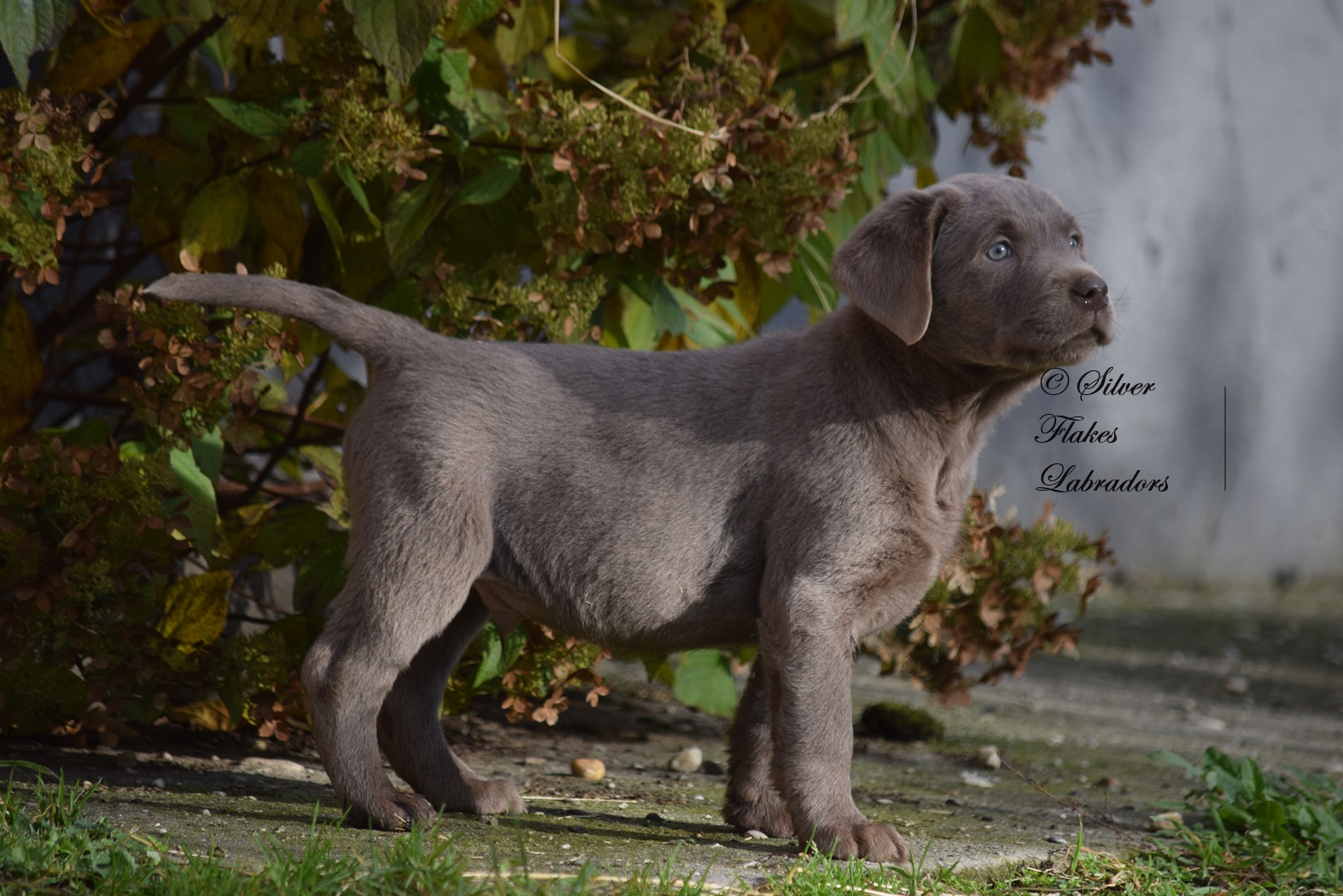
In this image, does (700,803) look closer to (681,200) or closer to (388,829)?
(388,829)

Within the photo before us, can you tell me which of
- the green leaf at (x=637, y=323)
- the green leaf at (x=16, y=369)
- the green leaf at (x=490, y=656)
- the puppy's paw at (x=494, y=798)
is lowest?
the puppy's paw at (x=494, y=798)

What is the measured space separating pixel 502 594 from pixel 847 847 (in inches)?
39.3

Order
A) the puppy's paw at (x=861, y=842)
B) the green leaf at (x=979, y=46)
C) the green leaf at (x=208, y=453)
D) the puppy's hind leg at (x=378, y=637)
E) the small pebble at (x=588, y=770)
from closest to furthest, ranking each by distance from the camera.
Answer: the puppy's paw at (x=861, y=842) → the puppy's hind leg at (x=378, y=637) → the green leaf at (x=208, y=453) → the small pebble at (x=588, y=770) → the green leaf at (x=979, y=46)

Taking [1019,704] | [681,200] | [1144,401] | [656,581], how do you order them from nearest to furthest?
[656,581]
[681,200]
[1019,704]
[1144,401]

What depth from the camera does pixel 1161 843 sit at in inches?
135

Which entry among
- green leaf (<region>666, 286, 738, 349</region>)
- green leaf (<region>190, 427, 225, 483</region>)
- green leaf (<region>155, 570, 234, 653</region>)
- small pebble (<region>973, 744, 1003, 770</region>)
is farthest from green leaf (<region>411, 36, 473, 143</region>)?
Result: small pebble (<region>973, 744, 1003, 770</region>)

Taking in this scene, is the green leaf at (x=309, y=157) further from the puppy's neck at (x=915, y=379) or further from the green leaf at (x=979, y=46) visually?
the green leaf at (x=979, y=46)

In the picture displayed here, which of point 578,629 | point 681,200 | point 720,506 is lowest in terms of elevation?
point 578,629

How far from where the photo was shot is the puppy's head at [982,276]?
114 inches

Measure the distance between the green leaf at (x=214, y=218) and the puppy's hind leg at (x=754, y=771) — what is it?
5.85 feet

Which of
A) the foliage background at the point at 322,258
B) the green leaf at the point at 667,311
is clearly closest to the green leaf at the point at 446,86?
the foliage background at the point at 322,258

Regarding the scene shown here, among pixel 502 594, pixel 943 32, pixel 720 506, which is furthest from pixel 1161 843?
pixel 943 32

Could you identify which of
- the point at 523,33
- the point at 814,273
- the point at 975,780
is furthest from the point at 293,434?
the point at 975,780

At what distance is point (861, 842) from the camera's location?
285 cm
